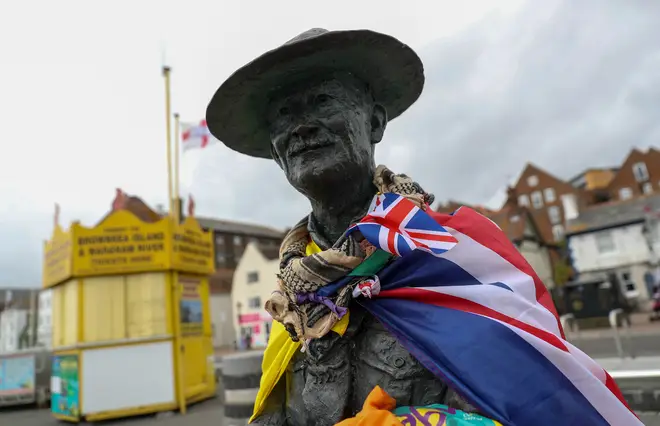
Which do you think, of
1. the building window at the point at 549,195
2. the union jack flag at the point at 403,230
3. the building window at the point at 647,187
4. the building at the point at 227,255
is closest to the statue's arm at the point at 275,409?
the union jack flag at the point at 403,230

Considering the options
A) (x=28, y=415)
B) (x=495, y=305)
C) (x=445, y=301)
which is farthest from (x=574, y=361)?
(x=28, y=415)

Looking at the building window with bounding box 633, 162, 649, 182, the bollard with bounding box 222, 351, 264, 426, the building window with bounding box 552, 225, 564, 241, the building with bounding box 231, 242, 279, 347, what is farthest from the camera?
the building window with bounding box 552, 225, 564, 241

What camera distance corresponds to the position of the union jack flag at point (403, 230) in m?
1.27

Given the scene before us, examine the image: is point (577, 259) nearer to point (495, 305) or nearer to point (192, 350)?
point (192, 350)

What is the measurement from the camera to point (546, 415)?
1126 mm

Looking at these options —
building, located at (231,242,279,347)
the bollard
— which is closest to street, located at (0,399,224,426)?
the bollard

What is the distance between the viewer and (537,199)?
154 ft

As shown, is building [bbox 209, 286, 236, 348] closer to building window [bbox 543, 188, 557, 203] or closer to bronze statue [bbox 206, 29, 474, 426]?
building window [bbox 543, 188, 557, 203]

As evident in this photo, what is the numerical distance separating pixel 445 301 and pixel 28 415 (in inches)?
513

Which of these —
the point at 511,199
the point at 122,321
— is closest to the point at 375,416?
the point at 122,321

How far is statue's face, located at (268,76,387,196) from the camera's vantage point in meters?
1.48

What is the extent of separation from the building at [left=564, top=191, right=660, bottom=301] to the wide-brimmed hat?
29499 mm

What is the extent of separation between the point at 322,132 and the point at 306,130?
0.05 metres

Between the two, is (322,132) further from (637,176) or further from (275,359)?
(637,176)
